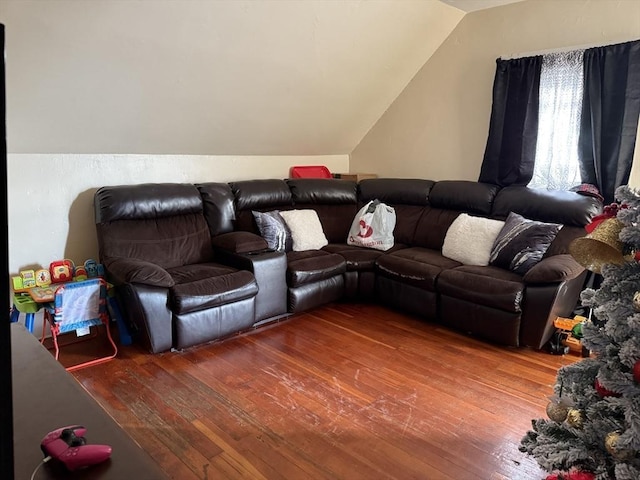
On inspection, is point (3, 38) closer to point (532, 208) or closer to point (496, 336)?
point (496, 336)

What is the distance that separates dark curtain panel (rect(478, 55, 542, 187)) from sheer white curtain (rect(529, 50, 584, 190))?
0.21 feet

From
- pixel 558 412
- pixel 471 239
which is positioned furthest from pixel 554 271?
pixel 558 412

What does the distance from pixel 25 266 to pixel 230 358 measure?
161 cm

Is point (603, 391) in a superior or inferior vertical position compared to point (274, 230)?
inferior

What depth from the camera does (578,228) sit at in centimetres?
322

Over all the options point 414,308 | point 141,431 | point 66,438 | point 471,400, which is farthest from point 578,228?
point 66,438

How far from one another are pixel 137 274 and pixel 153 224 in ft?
2.64

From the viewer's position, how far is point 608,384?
131cm

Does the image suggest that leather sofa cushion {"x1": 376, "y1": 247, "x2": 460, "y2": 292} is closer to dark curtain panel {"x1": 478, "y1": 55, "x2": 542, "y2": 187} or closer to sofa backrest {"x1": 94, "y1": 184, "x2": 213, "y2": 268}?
→ dark curtain panel {"x1": 478, "y1": 55, "x2": 542, "y2": 187}

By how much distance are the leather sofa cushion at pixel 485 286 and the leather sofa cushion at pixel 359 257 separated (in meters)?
0.69

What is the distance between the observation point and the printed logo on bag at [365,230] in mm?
4098

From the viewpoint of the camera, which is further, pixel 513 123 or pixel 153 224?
pixel 513 123

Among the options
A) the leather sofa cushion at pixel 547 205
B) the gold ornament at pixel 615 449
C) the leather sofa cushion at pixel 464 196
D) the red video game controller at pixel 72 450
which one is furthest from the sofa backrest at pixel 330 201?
the red video game controller at pixel 72 450

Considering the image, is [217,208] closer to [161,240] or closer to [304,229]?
[161,240]
